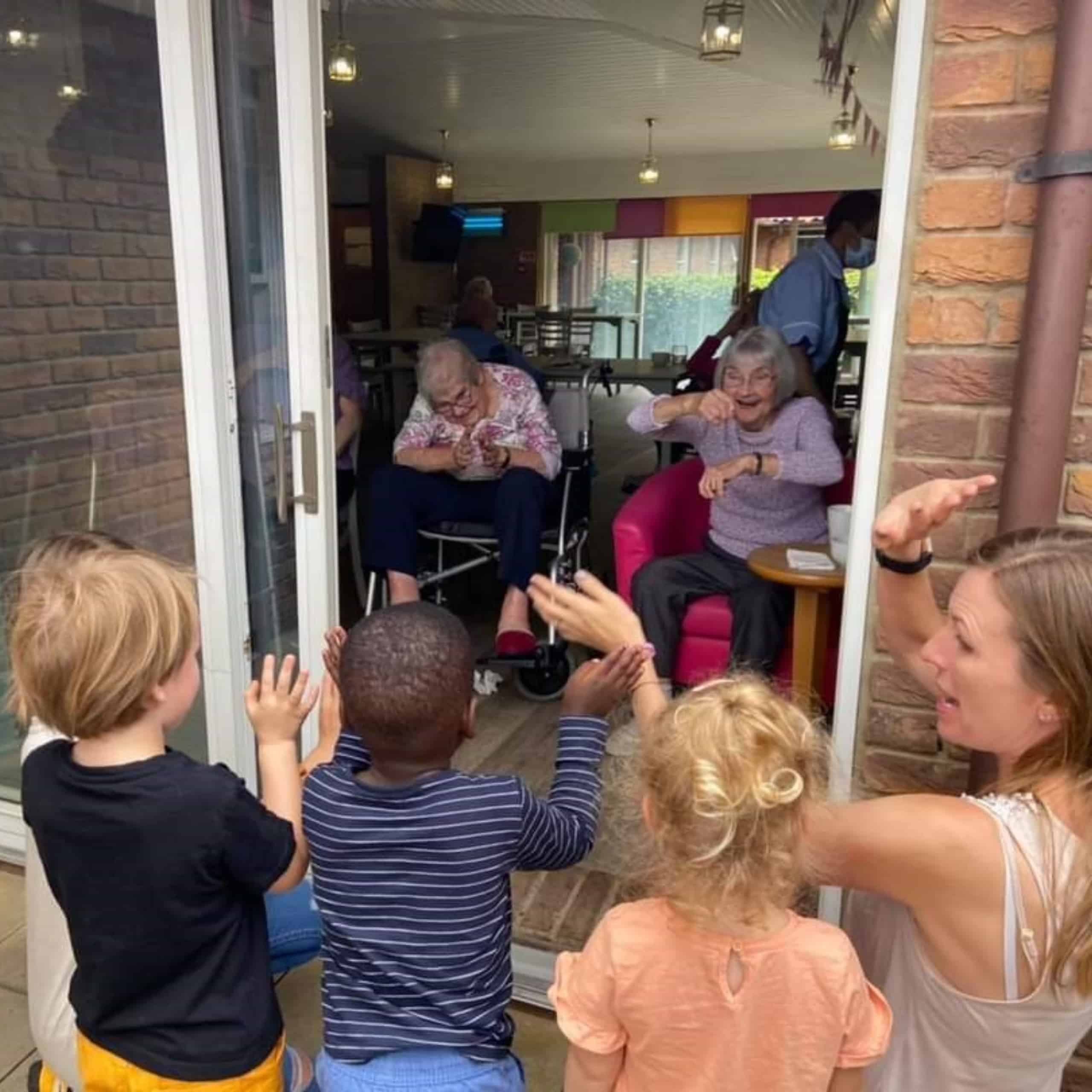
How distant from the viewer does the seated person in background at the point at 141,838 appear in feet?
3.65

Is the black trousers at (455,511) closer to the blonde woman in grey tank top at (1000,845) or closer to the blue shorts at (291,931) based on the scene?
the blue shorts at (291,931)

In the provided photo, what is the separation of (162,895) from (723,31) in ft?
15.5

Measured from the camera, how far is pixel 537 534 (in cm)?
320

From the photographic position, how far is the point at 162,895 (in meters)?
1.12

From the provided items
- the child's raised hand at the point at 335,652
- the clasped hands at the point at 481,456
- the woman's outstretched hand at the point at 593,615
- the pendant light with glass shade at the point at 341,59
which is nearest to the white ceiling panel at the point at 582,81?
the pendant light with glass shade at the point at 341,59

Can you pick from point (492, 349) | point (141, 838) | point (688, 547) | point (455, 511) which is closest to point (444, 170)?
point (492, 349)

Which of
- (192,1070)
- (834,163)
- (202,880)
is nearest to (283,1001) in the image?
(192,1070)

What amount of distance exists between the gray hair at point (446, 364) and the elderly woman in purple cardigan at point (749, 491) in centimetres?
73

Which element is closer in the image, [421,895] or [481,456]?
[421,895]

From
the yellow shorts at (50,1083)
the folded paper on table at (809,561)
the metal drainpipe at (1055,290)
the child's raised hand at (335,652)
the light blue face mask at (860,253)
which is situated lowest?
the yellow shorts at (50,1083)

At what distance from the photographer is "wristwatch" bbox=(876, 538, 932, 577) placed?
1.31 metres

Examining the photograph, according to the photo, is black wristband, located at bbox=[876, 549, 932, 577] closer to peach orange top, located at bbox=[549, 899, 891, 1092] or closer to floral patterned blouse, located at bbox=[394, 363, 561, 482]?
peach orange top, located at bbox=[549, 899, 891, 1092]

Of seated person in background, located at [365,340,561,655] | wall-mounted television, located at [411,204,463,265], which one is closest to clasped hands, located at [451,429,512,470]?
seated person in background, located at [365,340,561,655]

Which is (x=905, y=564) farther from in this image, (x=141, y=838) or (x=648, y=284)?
(x=648, y=284)
